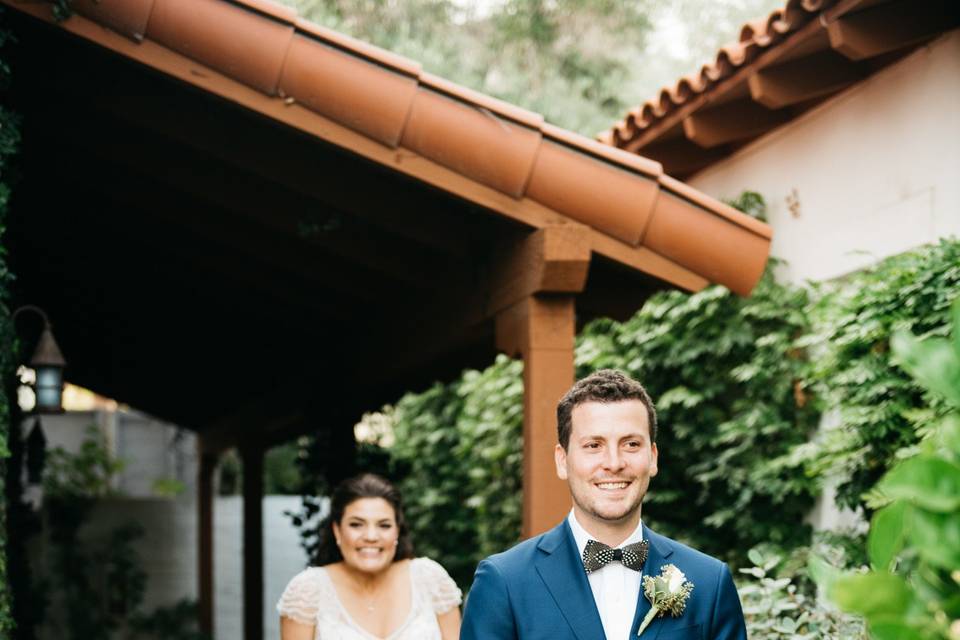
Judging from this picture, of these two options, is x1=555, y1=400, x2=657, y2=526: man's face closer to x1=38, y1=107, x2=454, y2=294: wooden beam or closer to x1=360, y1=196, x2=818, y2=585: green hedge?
x1=38, y1=107, x2=454, y2=294: wooden beam

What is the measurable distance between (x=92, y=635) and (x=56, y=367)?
7155 millimetres

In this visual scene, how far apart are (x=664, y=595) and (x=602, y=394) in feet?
1.43

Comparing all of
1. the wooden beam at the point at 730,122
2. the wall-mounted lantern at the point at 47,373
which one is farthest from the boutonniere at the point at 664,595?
the wooden beam at the point at 730,122

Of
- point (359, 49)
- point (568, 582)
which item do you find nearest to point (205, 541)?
point (359, 49)

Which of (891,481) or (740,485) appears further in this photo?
(740,485)

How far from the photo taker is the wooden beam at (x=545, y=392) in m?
4.88

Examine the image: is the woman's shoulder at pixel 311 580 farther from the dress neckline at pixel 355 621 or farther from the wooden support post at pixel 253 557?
the wooden support post at pixel 253 557

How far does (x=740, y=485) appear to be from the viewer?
7.21 m

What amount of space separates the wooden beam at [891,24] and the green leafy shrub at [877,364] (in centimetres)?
108

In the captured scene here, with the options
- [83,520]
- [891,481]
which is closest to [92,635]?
[83,520]

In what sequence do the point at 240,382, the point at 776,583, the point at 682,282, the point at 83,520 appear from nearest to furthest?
1. the point at 776,583
2. the point at 682,282
3. the point at 240,382
4. the point at 83,520

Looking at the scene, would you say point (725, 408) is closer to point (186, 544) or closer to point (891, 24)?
point (891, 24)

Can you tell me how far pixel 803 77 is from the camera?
6.55 meters

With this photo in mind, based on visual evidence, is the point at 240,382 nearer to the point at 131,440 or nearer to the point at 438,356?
the point at 438,356
